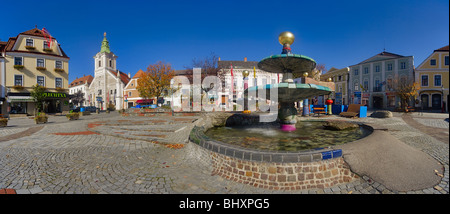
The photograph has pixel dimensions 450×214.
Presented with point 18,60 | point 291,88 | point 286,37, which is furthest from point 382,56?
point 18,60

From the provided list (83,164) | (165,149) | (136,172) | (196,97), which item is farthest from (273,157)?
(196,97)

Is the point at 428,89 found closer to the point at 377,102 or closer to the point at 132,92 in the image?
the point at 377,102

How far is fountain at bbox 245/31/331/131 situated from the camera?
5.97 metres

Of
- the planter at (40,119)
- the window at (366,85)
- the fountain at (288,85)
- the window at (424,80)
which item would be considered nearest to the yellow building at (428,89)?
the window at (424,80)

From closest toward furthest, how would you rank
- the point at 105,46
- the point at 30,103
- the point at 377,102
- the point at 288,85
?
the point at 288,85
the point at 30,103
the point at 377,102
the point at 105,46

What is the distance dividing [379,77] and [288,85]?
47357mm

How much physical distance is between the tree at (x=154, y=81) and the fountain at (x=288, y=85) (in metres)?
30.4

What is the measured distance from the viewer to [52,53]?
29438 millimetres

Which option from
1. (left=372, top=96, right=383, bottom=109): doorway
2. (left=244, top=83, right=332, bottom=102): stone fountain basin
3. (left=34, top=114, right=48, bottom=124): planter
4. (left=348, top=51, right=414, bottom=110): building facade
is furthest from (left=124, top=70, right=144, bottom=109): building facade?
(left=372, top=96, right=383, bottom=109): doorway

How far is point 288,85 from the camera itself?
5809mm

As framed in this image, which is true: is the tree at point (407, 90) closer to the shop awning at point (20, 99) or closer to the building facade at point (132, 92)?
the shop awning at point (20, 99)

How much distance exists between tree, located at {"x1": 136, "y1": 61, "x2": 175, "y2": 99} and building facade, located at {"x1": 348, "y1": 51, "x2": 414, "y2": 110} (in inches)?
1512
